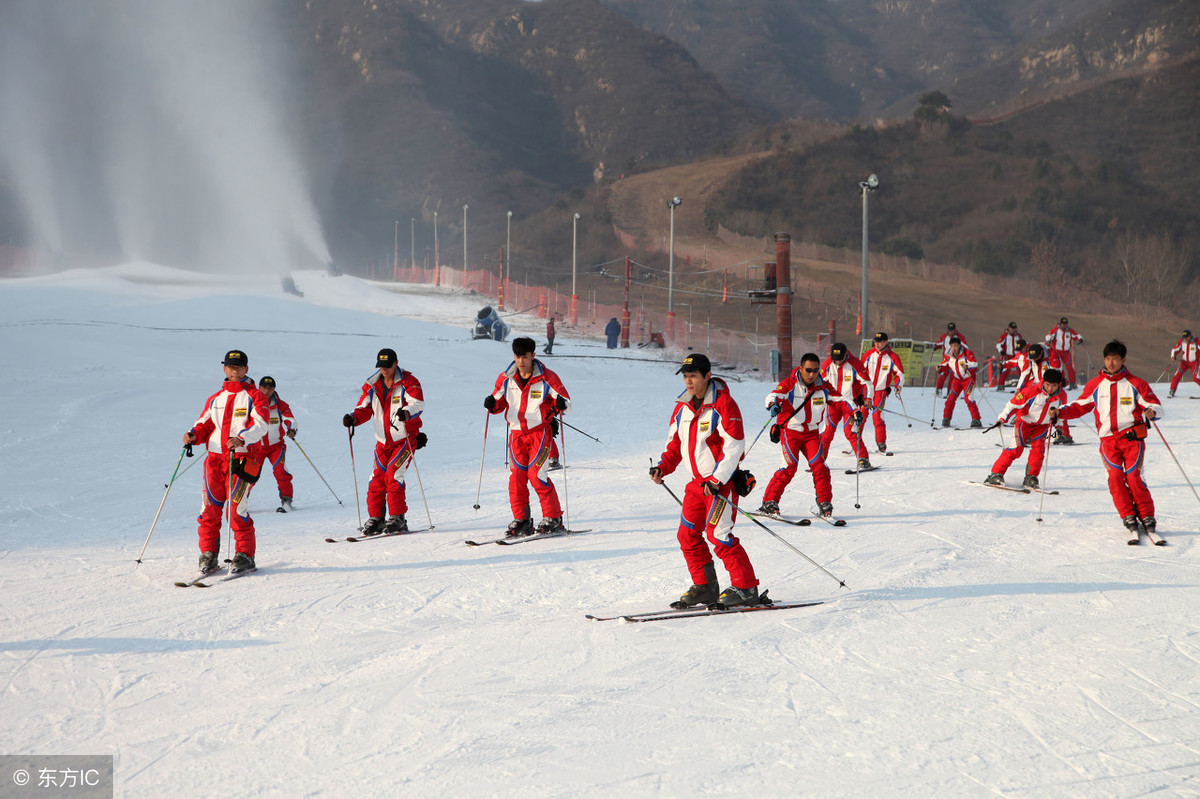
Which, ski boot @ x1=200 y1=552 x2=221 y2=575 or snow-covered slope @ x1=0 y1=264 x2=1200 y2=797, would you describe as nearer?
snow-covered slope @ x1=0 y1=264 x2=1200 y2=797

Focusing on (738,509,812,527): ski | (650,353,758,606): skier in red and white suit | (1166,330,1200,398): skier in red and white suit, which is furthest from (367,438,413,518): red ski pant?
(1166,330,1200,398): skier in red and white suit

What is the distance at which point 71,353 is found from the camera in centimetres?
2238

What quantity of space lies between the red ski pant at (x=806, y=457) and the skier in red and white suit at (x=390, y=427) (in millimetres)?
3696

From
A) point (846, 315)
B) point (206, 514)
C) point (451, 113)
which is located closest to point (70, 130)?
point (451, 113)

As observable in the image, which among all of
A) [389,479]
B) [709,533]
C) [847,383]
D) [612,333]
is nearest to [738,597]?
[709,533]

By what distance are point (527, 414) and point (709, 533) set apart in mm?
2970

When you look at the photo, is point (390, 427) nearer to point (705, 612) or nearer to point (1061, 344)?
point (705, 612)

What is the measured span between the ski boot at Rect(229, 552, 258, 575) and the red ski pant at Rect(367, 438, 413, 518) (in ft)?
5.28

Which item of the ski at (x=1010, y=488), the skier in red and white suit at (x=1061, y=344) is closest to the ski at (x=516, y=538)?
the ski at (x=1010, y=488)

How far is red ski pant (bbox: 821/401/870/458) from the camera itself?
32.7 ft

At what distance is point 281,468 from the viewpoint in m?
11.2

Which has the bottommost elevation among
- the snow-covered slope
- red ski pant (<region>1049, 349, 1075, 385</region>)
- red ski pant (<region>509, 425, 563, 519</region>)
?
the snow-covered slope

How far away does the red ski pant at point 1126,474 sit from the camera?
880 centimetres

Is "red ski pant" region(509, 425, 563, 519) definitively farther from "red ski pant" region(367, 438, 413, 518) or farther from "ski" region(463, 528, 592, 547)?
"red ski pant" region(367, 438, 413, 518)
